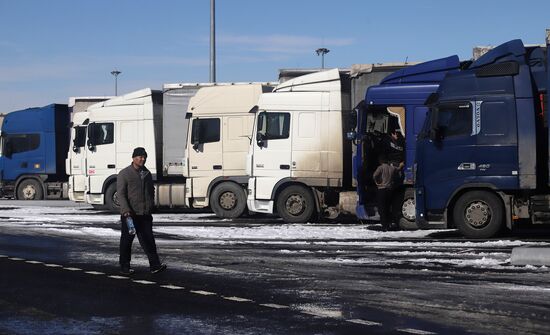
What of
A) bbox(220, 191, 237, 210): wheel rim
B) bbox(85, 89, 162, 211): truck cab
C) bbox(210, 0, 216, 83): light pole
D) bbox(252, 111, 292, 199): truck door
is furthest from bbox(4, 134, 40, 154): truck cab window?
bbox(252, 111, 292, 199): truck door

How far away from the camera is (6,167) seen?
3341cm

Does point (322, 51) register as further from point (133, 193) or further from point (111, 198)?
point (133, 193)

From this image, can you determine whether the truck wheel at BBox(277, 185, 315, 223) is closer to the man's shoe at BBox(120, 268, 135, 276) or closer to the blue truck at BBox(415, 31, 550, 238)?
the blue truck at BBox(415, 31, 550, 238)

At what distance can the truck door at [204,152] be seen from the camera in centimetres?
2303

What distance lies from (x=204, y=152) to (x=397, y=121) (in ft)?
20.2

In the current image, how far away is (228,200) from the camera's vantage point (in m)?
22.8

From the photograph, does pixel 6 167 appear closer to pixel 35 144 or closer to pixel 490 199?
pixel 35 144

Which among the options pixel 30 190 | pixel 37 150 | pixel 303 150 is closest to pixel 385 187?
pixel 303 150

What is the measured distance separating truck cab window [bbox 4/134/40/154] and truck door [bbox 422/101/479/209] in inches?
796

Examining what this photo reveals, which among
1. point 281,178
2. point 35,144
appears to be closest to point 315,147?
point 281,178

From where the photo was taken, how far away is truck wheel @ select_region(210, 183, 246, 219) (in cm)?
2269

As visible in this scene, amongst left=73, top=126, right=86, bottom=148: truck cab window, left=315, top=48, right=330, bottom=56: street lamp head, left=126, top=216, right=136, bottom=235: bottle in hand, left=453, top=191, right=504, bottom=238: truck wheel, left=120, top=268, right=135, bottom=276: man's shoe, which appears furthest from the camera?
left=315, top=48, right=330, bottom=56: street lamp head

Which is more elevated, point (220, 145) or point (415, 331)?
point (220, 145)

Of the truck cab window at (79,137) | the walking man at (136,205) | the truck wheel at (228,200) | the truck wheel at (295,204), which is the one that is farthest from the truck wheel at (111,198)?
the walking man at (136,205)
